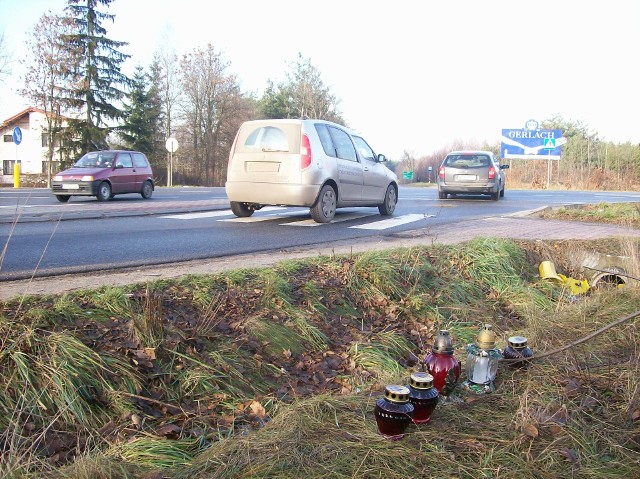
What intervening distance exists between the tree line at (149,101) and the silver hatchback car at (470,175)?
28.2 meters

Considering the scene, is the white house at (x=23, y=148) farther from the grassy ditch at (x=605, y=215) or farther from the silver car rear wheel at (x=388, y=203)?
the grassy ditch at (x=605, y=215)

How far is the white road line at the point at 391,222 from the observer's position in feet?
A: 30.9

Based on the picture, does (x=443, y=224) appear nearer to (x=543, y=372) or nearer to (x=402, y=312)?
(x=402, y=312)

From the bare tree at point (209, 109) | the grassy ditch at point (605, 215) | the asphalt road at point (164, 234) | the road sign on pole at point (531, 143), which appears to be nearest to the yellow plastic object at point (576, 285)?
the asphalt road at point (164, 234)

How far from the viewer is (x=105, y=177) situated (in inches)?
658

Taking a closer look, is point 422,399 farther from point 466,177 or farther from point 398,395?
point 466,177

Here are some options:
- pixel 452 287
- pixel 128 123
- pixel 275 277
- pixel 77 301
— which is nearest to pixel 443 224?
pixel 452 287

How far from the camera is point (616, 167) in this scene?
43.7 m

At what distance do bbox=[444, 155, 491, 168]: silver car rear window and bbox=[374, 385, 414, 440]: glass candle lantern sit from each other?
1631 centimetres

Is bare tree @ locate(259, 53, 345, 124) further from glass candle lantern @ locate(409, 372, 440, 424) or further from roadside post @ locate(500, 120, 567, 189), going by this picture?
glass candle lantern @ locate(409, 372, 440, 424)

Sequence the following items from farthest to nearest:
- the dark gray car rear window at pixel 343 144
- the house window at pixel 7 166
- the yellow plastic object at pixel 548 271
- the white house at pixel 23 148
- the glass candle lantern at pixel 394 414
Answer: the house window at pixel 7 166 → the white house at pixel 23 148 → the dark gray car rear window at pixel 343 144 → the yellow plastic object at pixel 548 271 → the glass candle lantern at pixel 394 414

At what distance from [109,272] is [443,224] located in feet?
21.3

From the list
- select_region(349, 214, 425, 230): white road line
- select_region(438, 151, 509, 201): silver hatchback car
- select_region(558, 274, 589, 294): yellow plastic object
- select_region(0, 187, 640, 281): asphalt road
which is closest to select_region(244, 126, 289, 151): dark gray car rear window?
select_region(0, 187, 640, 281): asphalt road

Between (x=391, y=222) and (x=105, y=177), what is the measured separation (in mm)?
9902
